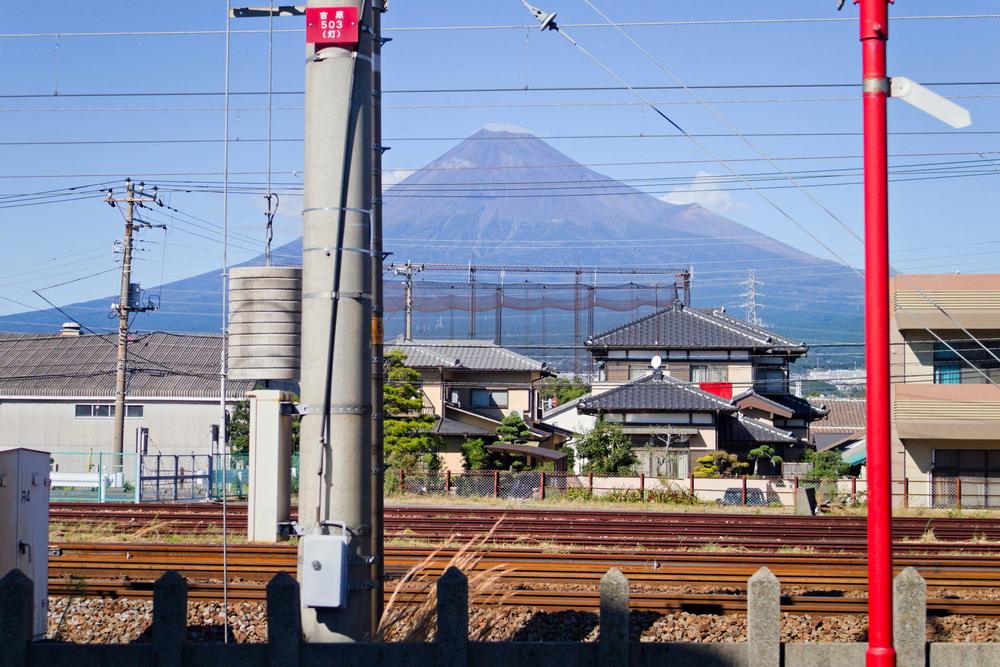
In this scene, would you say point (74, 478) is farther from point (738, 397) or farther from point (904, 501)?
point (738, 397)

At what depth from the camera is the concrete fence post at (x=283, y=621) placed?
6461mm

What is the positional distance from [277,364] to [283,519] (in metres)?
4.39

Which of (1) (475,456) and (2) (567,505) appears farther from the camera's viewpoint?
(1) (475,456)

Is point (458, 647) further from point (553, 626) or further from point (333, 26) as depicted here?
point (333, 26)

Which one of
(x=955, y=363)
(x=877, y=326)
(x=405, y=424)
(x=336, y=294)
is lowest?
(x=405, y=424)

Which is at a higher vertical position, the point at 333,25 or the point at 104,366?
the point at 104,366

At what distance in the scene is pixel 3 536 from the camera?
29.4 feet

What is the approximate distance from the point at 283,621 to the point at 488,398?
44285mm

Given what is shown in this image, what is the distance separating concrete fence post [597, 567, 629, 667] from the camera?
680cm

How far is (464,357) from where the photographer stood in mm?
53906

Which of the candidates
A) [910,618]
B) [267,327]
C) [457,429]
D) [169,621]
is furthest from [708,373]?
[169,621]

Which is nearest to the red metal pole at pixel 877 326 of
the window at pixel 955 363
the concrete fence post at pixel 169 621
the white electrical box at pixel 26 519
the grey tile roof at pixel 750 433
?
the concrete fence post at pixel 169 621

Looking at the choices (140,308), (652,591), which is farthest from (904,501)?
(140,308)

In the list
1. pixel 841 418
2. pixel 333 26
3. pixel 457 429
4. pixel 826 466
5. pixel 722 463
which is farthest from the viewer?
pixel 841 418
